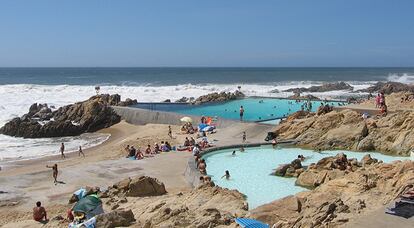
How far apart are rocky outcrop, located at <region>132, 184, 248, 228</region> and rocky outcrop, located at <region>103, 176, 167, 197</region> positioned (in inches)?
25.8

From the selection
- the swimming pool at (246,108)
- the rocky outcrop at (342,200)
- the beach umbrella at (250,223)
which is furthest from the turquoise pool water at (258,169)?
the swimming pool at (246,108)

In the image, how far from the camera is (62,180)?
17375 mm

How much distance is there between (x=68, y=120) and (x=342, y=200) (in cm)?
2868

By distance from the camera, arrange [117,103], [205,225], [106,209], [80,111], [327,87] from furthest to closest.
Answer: [327,87] < [117,103] < [80,111] < [106,209] < [205,225]

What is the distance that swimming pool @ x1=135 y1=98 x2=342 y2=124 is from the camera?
35406mm

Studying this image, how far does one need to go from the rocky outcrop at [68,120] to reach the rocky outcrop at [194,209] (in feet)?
65.5

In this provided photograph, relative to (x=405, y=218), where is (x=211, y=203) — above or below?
below

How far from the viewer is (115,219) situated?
35.6 feet

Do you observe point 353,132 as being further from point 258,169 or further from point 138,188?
point 138,188

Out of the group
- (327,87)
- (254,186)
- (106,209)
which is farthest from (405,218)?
(327,87)

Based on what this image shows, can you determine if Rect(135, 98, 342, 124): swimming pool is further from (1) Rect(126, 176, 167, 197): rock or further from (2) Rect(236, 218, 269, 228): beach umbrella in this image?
(2) Rect(236, 218, 269, 228): beach umbrella

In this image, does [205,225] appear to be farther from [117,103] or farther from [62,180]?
[117,103]

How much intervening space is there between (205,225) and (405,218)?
4074mm

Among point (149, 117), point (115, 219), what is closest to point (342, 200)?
point (115, 219)
